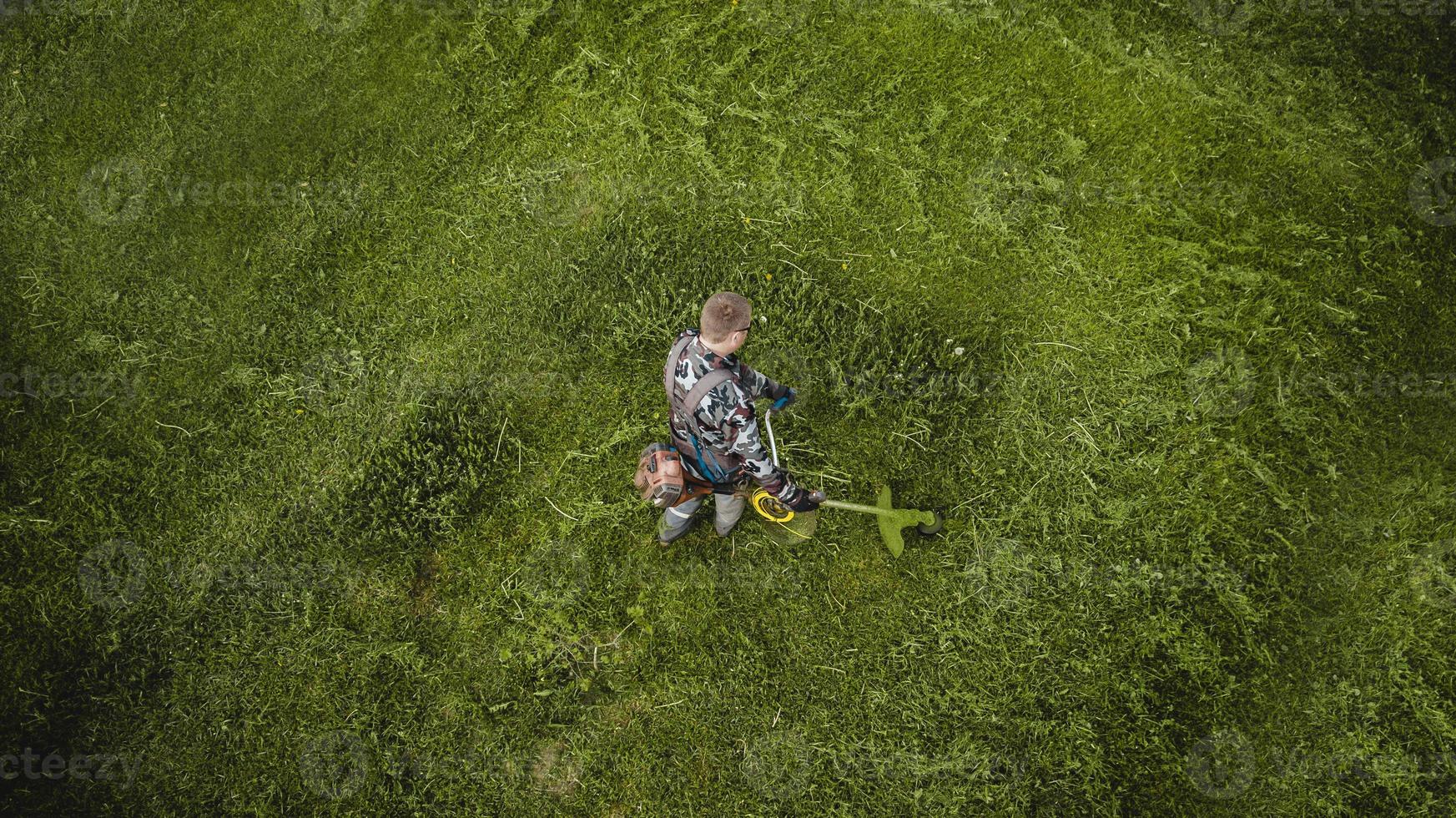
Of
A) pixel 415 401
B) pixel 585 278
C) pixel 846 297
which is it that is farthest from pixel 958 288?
pixel 415 401

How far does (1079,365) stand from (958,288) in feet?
3.82

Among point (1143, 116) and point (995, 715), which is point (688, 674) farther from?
point (1143, 116)

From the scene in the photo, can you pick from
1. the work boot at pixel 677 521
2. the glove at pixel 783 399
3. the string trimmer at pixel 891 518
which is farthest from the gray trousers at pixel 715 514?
the glove at pixel 783 399

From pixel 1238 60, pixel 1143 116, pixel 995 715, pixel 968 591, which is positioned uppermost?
pixel 1238 60

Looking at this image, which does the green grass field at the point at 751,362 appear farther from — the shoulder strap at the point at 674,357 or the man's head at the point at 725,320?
the man's head at the point at 725,320

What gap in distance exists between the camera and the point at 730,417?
4652 millimetres

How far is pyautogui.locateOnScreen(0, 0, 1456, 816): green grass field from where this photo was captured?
5.44m

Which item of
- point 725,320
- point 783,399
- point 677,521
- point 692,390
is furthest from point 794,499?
point 725,320

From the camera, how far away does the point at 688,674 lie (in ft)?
18.6

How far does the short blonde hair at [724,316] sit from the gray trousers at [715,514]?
1514 millimetres

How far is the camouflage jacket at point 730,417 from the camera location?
4621 mm

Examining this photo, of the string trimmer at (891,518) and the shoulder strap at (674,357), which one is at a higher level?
the shoulder strap at (674,357)

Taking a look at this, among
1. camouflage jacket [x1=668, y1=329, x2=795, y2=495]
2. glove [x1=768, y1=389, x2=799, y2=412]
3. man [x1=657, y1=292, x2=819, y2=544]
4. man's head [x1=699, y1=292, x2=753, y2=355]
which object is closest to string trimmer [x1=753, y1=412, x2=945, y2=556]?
glove [x1=768, y1=389, x2=799, y2=412]

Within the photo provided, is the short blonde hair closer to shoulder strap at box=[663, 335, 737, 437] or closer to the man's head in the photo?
the man's head
